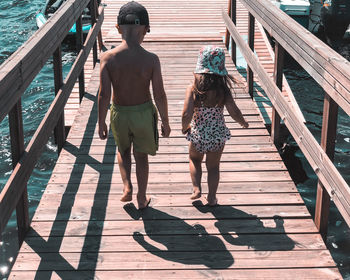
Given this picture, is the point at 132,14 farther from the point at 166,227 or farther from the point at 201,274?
the point at 201,274

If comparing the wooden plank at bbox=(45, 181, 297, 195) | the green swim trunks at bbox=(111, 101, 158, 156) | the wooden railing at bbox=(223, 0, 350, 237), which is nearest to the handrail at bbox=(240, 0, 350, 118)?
the wooden railing at bbox=(223, 0, 350, 237)

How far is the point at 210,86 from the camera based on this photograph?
4.26m

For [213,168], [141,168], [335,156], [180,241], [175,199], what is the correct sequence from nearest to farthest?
[180,241], [141,168], [213,168], [175,199], [335,156]

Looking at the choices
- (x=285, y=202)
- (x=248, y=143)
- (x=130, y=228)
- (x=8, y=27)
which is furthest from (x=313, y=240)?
(x=8, y=27)

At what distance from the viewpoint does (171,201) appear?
189 inches

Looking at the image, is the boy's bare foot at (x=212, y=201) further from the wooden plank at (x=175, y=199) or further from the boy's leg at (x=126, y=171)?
the boy's leg at (x=126, y=171)

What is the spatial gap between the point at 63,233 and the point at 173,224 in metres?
0.82

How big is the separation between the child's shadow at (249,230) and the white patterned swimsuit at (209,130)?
527 mm

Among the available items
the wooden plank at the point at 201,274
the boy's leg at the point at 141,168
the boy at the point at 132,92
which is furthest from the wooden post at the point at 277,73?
the wooden plank at the point at 201,274

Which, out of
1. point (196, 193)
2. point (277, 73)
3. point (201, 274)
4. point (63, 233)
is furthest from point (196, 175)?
point (277, 73)

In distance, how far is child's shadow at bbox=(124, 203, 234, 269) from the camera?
399 centimetres

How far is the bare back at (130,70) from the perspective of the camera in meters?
4.07

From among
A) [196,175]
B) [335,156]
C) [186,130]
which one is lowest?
[335,156]

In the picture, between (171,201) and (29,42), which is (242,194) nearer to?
(171,201)
